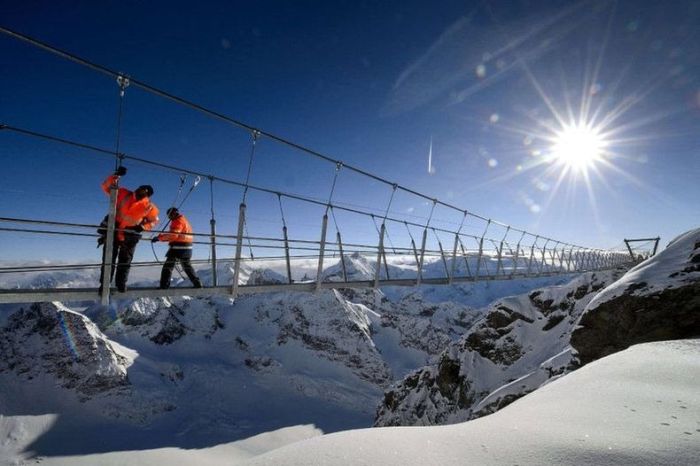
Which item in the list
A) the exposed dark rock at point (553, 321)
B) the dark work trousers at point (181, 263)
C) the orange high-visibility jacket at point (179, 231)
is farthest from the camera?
the exposed dark rock at point (553, 321)

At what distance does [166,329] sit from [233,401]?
158ft

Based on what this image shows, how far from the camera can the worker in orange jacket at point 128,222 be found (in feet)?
16.0

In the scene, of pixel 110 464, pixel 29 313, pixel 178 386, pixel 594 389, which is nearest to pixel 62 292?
pixel 594 389

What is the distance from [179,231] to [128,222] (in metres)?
1.31

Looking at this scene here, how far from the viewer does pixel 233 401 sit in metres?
101

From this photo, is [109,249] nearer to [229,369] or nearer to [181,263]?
[181,263]

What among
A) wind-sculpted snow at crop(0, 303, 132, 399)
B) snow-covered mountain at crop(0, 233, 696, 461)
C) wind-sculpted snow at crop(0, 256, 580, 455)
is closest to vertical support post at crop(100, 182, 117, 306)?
snow-covered mountain at crop(0, 233, 696, 461)

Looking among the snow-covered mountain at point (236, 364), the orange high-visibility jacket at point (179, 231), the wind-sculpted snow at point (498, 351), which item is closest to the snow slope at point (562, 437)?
the orange high-visibility jacket at point (179, 231)

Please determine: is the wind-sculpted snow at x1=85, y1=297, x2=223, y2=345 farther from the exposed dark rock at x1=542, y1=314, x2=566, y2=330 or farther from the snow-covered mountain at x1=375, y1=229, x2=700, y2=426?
the exposed dark rock at x1=542, y1=314, x2=566, y2=330

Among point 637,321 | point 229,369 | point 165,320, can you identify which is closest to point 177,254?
point 637,321

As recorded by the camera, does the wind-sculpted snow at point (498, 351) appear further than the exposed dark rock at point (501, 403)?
Yes

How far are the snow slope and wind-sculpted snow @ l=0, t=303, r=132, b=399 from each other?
123m

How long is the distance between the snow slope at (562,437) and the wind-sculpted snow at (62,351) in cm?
12317

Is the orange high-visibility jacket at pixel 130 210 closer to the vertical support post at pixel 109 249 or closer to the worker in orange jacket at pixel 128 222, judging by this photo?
the worker in orange jacket at pixel 128 222
